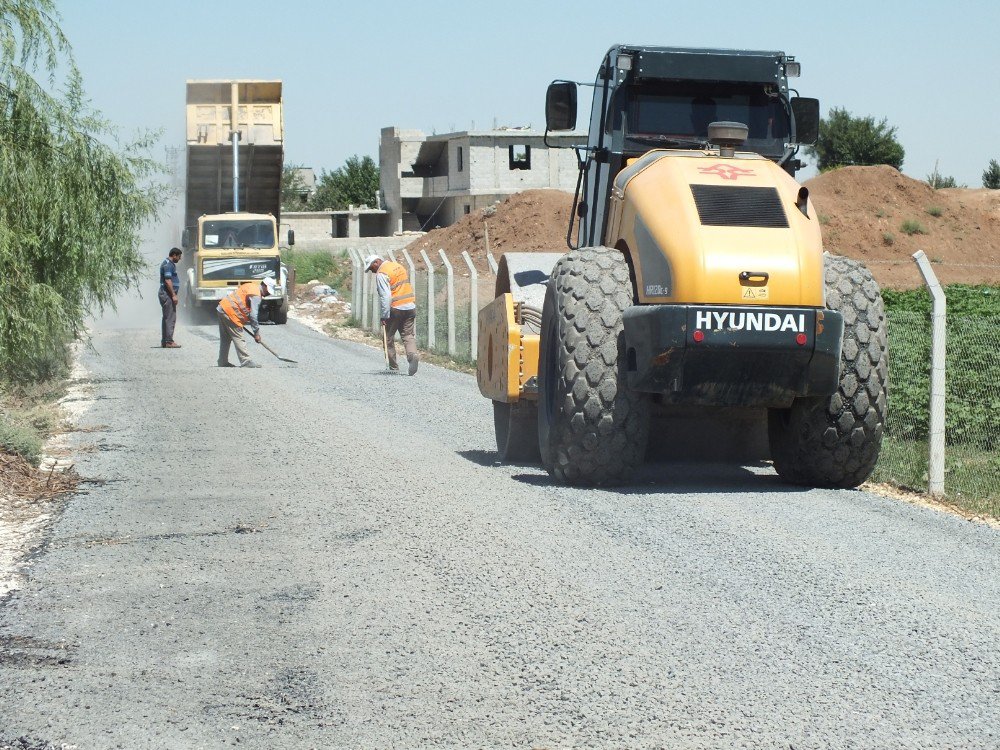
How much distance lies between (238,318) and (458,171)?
54967 millimetres

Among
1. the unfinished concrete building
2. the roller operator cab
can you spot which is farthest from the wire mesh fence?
the unfinished concrete building

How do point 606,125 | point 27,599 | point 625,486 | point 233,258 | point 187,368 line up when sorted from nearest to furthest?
point 27,599 < point 625,486 < point 606,125 < point 187,368 < point 233,258

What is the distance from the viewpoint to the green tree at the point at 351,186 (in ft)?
319

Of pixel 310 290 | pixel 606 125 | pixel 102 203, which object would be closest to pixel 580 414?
pixel 606 125

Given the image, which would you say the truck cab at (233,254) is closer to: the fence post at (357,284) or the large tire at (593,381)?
the fence post at (357,284)

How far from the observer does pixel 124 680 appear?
193 inches

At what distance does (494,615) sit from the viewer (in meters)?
5.64

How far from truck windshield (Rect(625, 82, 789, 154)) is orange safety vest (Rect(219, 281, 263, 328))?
12165mm

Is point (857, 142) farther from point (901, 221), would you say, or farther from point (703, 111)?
point (703, 111)

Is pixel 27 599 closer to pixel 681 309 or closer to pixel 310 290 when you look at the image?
pixel 681 309

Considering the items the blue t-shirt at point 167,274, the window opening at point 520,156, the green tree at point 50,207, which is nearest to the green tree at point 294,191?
the window opening at point 520,156

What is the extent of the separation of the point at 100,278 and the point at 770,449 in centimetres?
1063

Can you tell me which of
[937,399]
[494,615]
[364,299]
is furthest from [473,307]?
[494,615]

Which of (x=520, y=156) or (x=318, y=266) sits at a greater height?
(x=520, y=156)
